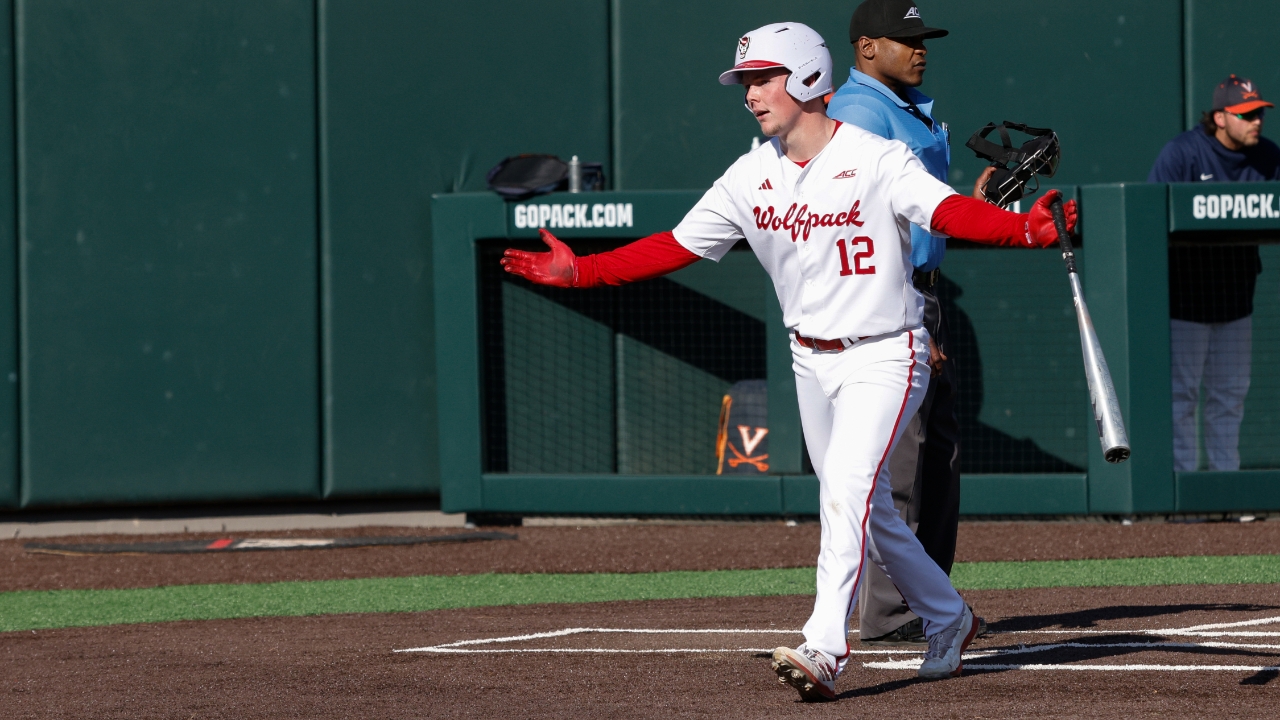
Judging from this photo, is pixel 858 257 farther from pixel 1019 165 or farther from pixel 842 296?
A: pixel 1019 165

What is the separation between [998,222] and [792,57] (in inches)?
27.8

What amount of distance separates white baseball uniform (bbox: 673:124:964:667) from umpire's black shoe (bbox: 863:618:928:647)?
0.65 metres

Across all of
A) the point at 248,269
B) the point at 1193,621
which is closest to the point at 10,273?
the point at 248,269

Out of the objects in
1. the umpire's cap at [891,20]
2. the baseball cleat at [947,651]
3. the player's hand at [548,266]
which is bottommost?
the baseball cleat at [947,651]

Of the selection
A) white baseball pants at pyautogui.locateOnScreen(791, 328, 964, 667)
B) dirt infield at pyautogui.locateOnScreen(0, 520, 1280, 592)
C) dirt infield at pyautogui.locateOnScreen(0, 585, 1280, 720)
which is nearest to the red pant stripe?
white baseball pants at pyautogui.locateOnScreen(791, 328, 964, 667)

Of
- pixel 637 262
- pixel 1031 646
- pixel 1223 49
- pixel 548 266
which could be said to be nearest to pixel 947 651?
pixel 1031 646

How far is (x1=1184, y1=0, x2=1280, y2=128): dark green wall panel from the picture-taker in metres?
9.24

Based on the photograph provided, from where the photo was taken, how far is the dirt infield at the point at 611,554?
720 cm

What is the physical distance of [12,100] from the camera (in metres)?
8.70

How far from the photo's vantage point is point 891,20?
4824 mm

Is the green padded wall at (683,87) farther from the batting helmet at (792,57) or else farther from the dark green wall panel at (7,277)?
the batting helmet at (792,57)

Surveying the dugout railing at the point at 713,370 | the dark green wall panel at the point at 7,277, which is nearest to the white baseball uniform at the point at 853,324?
the dugout railing at the point at 713,370

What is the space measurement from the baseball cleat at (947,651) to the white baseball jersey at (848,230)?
0.80 m

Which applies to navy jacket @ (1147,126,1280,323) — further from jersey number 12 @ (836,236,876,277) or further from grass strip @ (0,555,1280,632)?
jersey number 12 @ (836,236,876,277)
